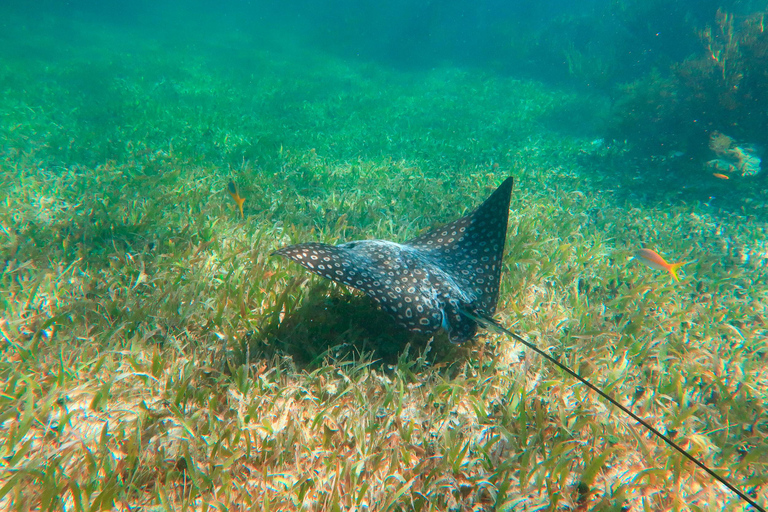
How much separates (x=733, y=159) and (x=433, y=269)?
10.1 m

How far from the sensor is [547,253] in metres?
4.55

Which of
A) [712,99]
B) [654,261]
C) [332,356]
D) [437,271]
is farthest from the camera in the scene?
[712,99]

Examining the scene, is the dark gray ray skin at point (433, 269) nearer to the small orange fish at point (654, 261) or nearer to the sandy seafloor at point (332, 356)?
the sandy seafloor at point (332, 356)

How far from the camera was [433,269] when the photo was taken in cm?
290

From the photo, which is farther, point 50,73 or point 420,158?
point 50,73

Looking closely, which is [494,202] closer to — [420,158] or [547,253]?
[547,253]

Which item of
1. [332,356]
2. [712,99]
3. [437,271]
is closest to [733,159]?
[712,99]

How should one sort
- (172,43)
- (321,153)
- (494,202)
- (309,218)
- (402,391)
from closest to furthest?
(402,391) < (494,202) < (309,218) < (321,153) < (172,43)

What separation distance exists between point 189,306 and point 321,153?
7.22 m

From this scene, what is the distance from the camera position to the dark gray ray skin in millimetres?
2449

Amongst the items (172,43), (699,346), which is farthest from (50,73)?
(699,346)

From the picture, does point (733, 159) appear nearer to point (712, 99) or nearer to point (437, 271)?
point (712, 99)

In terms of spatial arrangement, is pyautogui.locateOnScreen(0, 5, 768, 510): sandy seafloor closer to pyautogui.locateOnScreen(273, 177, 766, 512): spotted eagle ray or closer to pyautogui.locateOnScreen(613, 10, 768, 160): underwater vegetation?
pyautogui.locateOnScreen(273, 177, 766, 512): spotted eagle ray

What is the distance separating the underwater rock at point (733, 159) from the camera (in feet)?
27.1
